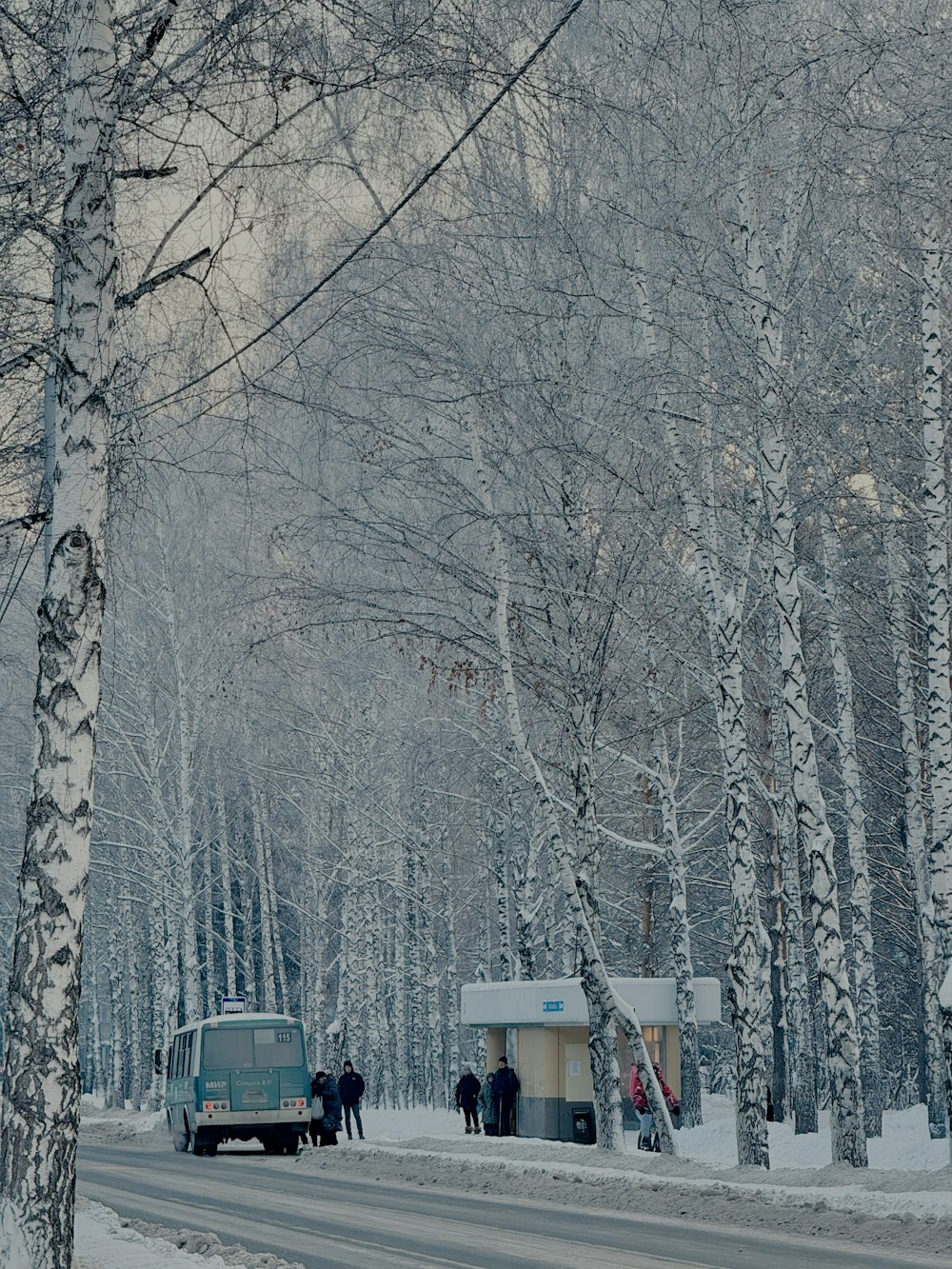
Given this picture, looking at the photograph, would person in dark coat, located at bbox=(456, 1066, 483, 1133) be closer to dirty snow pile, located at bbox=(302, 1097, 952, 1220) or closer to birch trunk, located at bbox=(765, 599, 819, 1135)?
dirty snow pile, located at bbox=(302, 1097, 952, 1220)

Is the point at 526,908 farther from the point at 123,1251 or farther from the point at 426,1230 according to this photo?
the point at 123,1251

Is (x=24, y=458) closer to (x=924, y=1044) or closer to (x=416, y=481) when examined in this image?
(x=416, y=481)

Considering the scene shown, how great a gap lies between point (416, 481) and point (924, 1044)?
68.0 ft

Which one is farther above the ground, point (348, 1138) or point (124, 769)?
point (124, 769)

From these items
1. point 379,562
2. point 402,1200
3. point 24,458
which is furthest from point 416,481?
point 402,1200

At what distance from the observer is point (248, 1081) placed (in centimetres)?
3200

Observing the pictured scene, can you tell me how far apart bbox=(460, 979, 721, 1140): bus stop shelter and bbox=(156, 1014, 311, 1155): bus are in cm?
388

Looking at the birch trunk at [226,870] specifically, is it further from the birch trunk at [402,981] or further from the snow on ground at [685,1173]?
the snow on ground at [685,1173]

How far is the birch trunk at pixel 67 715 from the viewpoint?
8625mm

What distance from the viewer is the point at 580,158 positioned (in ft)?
60.0

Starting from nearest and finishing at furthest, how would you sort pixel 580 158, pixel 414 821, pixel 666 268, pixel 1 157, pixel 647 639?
pixel 1 157 < pixel 580 158 < pixel 666 268 < pixel 647 639 < pixel 414 821

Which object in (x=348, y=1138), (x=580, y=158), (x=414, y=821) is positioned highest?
(x=580, y=158)

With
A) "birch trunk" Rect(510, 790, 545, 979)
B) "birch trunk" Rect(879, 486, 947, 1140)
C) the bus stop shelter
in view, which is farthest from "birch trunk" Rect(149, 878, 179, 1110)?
"birch trunk" Rect(879, 486, 947, 1140)

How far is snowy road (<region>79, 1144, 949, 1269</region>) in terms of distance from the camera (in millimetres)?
12953
